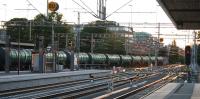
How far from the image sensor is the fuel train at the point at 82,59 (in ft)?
195

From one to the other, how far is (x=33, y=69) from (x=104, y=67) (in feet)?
145

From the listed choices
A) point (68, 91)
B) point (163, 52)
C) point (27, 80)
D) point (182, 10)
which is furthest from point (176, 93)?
point (163, 52)

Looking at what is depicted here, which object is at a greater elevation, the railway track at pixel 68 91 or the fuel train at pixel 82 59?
the fuel train at pixel 82 59

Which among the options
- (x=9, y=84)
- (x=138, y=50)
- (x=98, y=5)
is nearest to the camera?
(x=98, y=5)

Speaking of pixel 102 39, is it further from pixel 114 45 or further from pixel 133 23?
pixel 133 23

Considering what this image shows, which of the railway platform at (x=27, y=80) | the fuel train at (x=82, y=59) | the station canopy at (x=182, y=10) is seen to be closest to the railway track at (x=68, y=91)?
the railway platform at (x=27, y=80)

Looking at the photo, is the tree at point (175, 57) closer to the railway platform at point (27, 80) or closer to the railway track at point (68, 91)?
the railway track at point (68, 91)

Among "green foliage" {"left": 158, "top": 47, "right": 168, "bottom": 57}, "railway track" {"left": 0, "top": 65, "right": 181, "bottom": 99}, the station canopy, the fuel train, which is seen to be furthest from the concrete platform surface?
"green foliage" {"left": 158, "top": 47, "right": 168, "bottom": 57}

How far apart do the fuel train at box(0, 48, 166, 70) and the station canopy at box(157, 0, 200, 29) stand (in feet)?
84.0

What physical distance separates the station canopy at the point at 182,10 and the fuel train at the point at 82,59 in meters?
25.6

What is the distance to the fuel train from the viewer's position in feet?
195

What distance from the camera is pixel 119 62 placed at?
10231 centimetres

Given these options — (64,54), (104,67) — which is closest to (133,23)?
(64,54)

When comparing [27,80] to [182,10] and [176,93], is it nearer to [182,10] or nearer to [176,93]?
[176,93]
